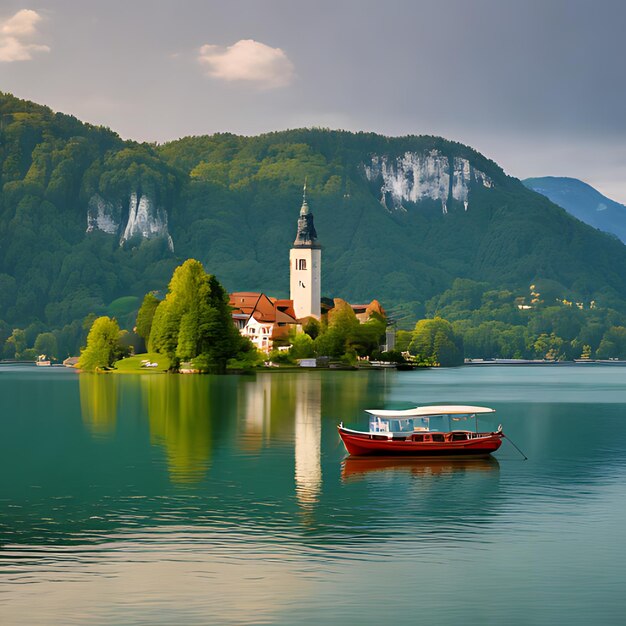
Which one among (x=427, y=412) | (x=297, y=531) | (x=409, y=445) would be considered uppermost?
(x=427, y=412)

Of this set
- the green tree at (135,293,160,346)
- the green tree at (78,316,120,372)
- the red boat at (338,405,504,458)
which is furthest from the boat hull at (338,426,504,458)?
the green tree at (135,293,160,346)

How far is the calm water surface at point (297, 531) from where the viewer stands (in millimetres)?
29266

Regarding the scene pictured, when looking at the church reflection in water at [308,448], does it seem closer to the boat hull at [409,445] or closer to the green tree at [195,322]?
the boat hull at [409,445]

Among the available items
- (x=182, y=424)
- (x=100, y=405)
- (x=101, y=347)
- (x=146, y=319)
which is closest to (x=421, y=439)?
(x=182, y=424)

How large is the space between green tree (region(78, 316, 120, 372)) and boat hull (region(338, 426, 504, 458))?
5054 inches

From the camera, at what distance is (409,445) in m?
58.1

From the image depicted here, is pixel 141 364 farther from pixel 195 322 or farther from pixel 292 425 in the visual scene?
pixel 292 425

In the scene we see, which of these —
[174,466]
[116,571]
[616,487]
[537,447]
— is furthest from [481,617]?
[537,447]

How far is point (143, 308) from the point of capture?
19550cm

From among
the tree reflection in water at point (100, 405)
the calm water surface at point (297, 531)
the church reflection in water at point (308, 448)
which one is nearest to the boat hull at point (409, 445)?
the calm water surface at point (297, 531)

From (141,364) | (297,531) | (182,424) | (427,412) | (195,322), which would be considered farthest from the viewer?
(141,364)

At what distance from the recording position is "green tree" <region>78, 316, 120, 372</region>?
182 meters

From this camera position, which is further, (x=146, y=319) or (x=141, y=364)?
(x=146, y=319)

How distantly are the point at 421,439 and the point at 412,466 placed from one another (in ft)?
9.35
